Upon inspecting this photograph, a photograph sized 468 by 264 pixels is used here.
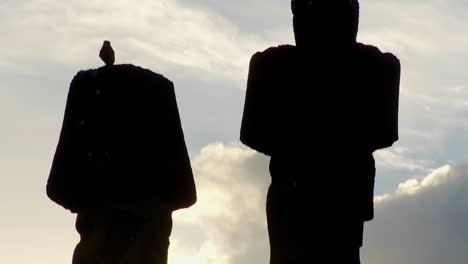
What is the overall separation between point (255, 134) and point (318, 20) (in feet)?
4.79

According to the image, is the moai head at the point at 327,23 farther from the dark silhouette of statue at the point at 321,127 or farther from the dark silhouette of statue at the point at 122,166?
the dark silhouette of statue at the point at 122,166

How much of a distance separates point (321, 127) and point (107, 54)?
3268mm

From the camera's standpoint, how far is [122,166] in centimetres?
1218

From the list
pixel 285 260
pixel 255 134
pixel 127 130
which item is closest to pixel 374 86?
pixel 255 134

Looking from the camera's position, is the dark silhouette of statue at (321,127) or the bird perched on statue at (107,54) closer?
the dark silhouette of statue at (321,127)

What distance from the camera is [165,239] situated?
40.2 feet

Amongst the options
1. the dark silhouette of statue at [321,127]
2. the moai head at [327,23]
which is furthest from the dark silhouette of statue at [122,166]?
the moai head at [327,23]

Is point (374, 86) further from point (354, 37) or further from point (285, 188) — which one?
point (285, 188)

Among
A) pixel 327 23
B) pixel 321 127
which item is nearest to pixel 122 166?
pixel 321 127

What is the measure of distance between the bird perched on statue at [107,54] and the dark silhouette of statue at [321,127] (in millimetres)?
2303

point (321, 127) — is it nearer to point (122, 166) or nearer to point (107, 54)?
point (122, 166)

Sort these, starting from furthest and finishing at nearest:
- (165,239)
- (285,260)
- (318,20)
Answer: (165,239), (318,20), (285,260)

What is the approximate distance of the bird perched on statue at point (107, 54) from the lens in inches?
509

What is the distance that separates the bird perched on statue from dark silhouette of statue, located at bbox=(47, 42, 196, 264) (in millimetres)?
151
